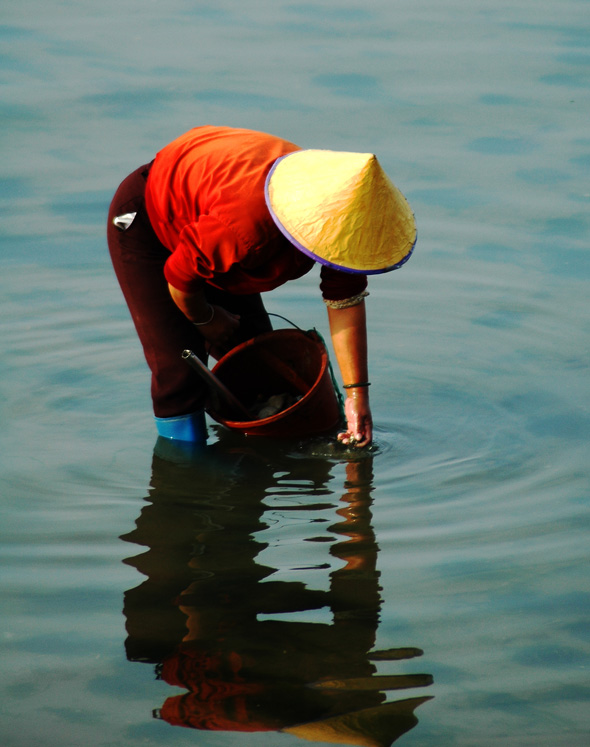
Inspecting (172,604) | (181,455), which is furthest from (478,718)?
(181,455)

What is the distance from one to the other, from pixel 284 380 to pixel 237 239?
4.48 ft

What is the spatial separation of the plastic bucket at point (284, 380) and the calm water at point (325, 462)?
0.46 ft

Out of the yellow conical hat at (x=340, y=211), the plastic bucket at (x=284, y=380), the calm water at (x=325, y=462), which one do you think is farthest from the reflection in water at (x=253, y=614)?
the yellow conical hat at (x=340, y=211)

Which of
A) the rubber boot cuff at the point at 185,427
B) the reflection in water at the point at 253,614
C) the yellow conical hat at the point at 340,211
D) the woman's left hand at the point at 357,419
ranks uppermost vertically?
the yellow conical hat at the point at 340,211

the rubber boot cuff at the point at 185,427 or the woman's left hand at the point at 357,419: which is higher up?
the rubber boot cuff at the point at 185,427

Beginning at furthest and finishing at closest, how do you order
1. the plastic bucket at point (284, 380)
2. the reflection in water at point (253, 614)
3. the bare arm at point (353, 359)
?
the plastic bucket at point (284, 380), the bare arm at point (353, 359), the reflection in water at point (253, 614)

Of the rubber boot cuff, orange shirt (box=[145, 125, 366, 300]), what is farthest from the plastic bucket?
orange shirt (box=[145, 125, 366, 300])

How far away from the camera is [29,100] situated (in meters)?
Result: 8.04

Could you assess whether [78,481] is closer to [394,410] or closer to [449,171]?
[394,410]

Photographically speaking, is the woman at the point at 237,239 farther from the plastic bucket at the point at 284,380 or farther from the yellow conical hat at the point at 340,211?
the plastic bucket at the point at 284,380

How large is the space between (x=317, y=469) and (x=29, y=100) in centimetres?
478

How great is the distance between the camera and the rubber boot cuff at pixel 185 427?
171 inches

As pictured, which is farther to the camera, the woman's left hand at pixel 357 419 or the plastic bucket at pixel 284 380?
the plastic bucket at pixel 284 380

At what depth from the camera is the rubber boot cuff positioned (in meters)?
4.35
